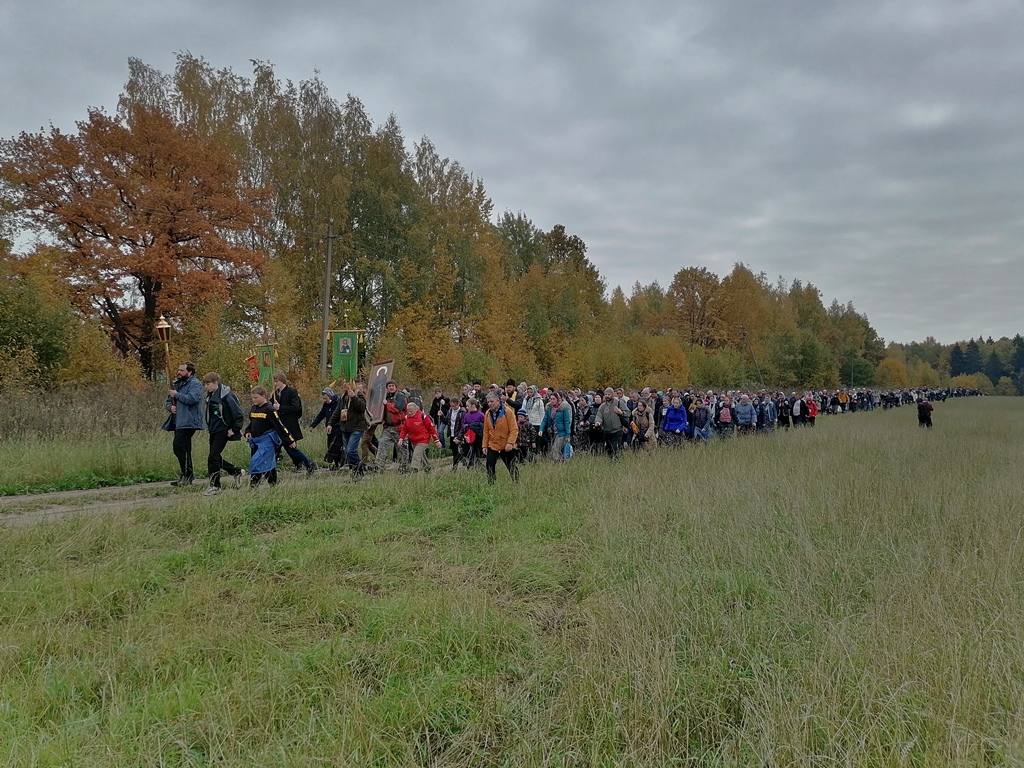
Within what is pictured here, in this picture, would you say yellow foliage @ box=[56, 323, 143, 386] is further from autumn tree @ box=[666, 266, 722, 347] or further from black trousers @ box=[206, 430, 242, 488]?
autumn tree @ box=[666, 266, 722, 347]

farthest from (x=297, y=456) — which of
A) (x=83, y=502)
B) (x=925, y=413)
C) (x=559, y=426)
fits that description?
(x=925, y=413)

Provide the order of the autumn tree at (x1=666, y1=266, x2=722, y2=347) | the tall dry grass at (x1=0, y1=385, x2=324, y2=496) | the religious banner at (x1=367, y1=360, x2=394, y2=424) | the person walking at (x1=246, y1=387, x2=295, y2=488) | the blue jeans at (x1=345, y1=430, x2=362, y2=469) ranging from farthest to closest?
1. the autumn tree at (x1=666, y1=266, x2=722, y2=347)
2. the religious banner at (x1=367, y1=360, x2=394, y2=424)
3. the blue jeans at (x1=345, y1=430, x2=362, y2=469)
4. the tall dry grass at (x1=0, y1=385, x2=324, y2=496)
5. the person walking at (x1=246, y1=387, x2=295, y2=488)

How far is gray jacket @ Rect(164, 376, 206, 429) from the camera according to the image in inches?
374

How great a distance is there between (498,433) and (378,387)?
464cm

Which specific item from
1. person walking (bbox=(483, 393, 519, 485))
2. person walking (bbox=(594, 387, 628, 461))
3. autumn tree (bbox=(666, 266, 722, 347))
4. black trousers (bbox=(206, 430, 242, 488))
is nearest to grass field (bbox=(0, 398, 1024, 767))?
black trousers (bbox=(206, 430, 242, 488))

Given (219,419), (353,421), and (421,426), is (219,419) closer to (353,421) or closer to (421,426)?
(353,421)

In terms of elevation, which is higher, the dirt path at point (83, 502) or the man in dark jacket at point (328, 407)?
the man in dark jacket at point (328, 407)

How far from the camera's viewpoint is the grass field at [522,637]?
9.41 feet

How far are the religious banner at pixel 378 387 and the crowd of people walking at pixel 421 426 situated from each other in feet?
1.17

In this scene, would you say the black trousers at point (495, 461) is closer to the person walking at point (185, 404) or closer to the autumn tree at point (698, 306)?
the person walking at point (185, 404)

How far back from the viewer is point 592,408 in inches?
582

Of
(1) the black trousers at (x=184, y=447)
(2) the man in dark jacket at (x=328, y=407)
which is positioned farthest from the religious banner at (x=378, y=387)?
(1) the black trousers at (x=184, y=447)

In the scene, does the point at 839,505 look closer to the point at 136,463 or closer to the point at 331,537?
the point at 331,537

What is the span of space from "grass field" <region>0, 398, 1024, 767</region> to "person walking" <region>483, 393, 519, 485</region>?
2.13 m
